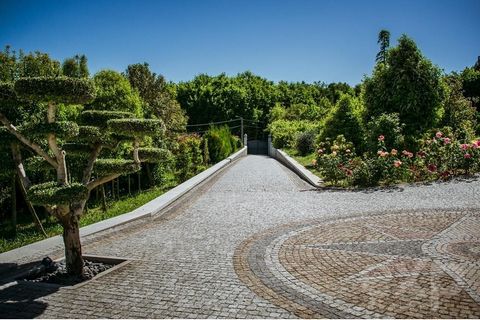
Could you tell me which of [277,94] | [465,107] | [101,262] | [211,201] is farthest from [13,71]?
[277,94]

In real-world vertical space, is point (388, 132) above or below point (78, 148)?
above

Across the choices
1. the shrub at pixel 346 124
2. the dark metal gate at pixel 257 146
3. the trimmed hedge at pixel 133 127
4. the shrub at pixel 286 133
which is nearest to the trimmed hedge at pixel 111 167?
the trimmed hedge at pixel 133 127

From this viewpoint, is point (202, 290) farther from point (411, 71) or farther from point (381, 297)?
point (411, 71)

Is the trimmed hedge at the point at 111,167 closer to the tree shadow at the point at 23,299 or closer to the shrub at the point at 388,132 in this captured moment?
the tree shadow at the point at 23,299

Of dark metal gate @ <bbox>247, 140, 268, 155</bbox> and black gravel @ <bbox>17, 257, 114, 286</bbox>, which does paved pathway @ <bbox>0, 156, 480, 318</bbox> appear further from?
dark metal gate @ <bbox>247, 140, 268, 155</bbox>

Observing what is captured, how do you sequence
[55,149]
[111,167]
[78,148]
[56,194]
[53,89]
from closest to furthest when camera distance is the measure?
[53,89], [56,194], [55,149], [111,167], [78,148]

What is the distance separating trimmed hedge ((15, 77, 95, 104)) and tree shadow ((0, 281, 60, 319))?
2.60 meters

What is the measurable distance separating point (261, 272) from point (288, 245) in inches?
54.8

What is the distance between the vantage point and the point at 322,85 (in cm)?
8519

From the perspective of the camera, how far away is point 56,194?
4879mm

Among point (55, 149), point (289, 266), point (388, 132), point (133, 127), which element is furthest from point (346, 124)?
point (55, 149)

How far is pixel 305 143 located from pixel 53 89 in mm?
23701

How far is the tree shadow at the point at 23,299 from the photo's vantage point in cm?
441

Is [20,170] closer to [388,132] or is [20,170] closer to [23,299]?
[23,299]
